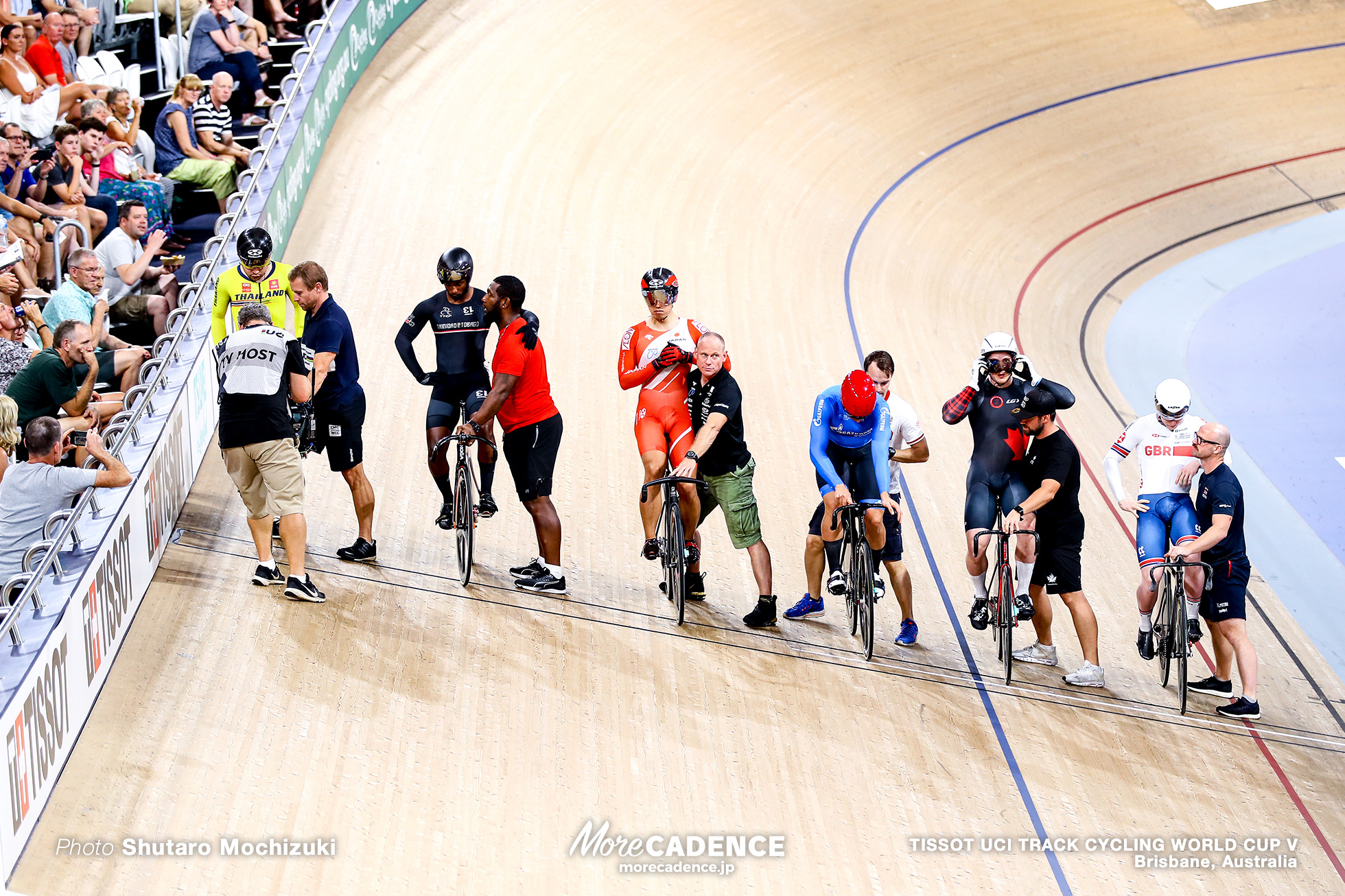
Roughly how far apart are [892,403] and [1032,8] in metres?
8.99

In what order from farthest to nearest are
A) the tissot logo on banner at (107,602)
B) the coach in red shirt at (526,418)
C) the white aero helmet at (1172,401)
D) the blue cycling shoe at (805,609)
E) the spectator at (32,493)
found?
the blue cycling shoe at (805,609) → the white aero helmet at (1172,401) → the coach in red shirt at (526,418) → the spectator at (32,493) → the tissot logo on banner at (107,602)

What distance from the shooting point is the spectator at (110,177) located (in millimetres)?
6301

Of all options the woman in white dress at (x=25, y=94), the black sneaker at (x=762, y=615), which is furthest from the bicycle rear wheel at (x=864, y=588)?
the woman in white dress at (x=25, y=94)

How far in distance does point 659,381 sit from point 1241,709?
2622 mm

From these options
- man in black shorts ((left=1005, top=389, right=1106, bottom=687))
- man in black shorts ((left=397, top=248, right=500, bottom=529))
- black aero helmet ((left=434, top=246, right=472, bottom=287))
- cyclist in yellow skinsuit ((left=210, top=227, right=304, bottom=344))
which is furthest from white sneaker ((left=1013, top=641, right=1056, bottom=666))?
cyclist in yellow skinsuit ((left=210, top=227, right=304, bottom=344))

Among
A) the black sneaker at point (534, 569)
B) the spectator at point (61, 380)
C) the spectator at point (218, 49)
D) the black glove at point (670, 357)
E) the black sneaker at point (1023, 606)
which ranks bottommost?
the black sneaker at point (534, 569)

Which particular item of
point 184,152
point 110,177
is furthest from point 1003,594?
point 184,152

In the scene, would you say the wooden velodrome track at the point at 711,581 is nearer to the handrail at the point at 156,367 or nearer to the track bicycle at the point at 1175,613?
the track bicycle at the point at 1175,613

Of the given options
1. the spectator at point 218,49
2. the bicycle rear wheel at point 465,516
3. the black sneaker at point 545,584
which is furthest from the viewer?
the spectator at point 218,49

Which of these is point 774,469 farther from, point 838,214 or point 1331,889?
point 838,214

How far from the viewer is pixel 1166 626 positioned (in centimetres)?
464

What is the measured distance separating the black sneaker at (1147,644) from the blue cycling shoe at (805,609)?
1.25m

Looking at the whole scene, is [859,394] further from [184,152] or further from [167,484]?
[184,152]

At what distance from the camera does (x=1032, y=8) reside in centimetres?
1212
